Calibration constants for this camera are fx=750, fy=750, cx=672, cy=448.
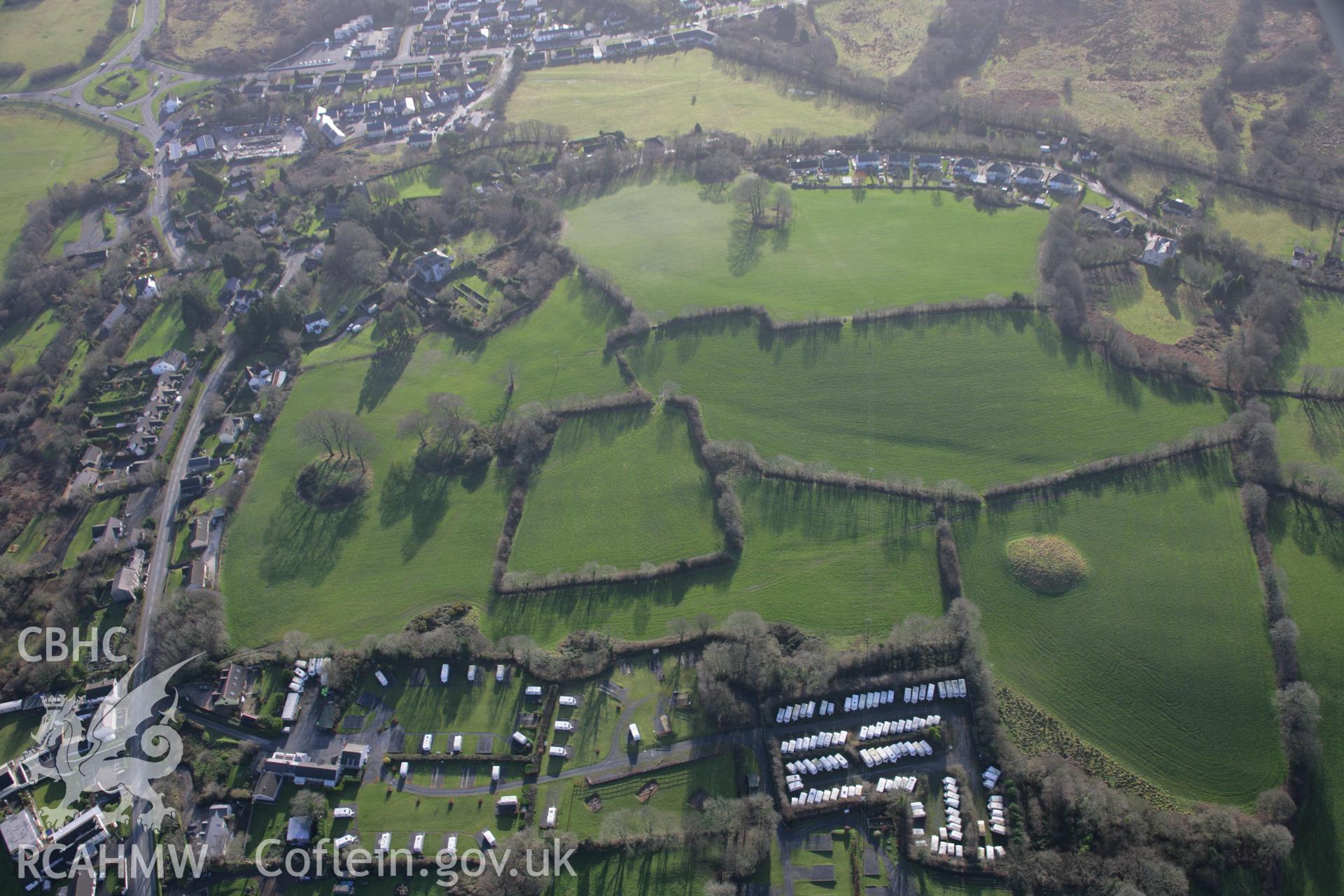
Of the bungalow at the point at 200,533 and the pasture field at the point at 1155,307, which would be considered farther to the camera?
the pasture field at the point at 1155,307

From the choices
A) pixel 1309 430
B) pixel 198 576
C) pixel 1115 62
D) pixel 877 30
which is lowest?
pixel 198 576

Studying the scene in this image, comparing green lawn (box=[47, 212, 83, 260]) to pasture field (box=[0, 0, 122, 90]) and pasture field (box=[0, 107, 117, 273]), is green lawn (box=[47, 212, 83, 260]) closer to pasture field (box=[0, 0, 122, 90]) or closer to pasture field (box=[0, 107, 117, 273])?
pasture field (box=[0, 107, 117, 273])

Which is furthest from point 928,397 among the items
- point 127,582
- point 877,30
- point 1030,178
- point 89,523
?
point 877,30

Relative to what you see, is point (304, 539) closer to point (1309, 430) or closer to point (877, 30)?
point (1309, 430)

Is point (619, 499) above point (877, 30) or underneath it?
underneath

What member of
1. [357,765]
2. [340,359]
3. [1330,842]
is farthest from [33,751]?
[1330,842]

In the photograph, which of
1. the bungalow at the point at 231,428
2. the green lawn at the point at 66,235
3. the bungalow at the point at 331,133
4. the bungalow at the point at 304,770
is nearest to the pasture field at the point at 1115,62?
the bungalow at the point at 331,133

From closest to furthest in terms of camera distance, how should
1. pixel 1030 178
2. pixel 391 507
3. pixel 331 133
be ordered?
pixel 391 507
pixel 1030 178
pixel 331 133

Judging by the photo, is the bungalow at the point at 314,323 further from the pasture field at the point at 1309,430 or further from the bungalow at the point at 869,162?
the pasture field at the point at 1309,430
